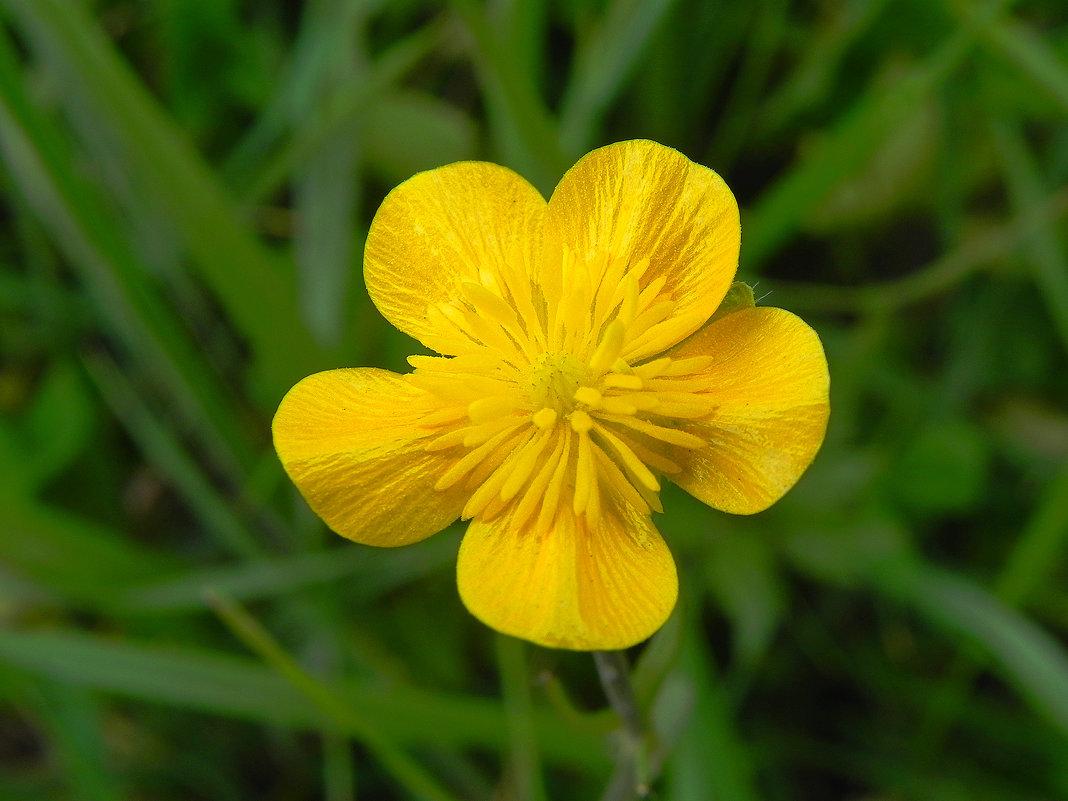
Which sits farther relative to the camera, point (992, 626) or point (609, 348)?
point (992, 626)

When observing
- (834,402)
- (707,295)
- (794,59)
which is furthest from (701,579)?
(794,59)

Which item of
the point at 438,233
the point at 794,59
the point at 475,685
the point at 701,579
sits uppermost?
the point at 438,233

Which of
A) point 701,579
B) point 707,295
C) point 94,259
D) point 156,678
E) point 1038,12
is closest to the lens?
point 707,295

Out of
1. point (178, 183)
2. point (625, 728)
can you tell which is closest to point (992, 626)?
point (625, 728)

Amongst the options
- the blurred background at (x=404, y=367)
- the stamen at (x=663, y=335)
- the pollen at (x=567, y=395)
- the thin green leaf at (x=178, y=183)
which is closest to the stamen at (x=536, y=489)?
the pollen at (x=567, y=395)

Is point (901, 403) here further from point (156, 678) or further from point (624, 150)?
point (156, 678)

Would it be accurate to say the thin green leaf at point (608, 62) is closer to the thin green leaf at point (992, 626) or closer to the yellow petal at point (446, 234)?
the yellow petal at point (446, 234)

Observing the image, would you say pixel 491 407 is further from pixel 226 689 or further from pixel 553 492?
pixel 226 689
